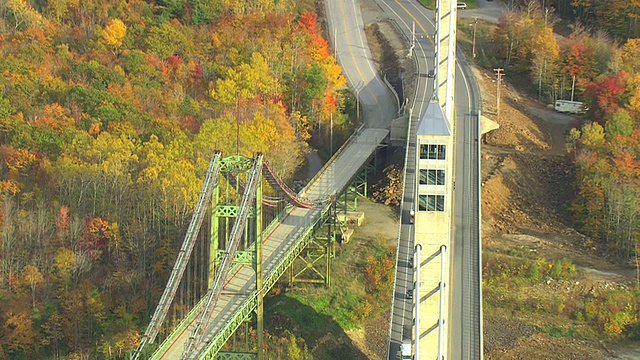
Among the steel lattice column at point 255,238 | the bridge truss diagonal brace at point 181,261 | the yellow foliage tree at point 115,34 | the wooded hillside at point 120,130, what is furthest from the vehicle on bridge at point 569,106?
the yellow foliage tree at point 115,34

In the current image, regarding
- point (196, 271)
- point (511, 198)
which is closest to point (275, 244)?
point (196, 271)

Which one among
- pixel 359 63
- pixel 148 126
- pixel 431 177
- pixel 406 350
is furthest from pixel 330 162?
pixel 406 350

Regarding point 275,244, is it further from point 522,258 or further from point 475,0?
point 475,0

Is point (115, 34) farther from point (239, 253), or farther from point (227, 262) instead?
point (227, 262)

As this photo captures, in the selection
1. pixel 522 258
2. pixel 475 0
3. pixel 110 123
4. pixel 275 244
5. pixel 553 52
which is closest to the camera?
pixel 275 244

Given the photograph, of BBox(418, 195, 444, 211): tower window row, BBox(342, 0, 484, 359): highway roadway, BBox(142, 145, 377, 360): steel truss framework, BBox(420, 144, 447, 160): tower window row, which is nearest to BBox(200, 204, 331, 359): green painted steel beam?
Result: BBox(142, 145, 377, 360): steel truss framework

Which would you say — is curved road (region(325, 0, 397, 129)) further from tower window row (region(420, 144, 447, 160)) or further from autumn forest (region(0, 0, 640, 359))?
tower window row (region(420, 144, 447, 160))

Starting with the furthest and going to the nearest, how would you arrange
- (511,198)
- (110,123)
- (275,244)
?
(110,123) → (511,198) → (275,244)
